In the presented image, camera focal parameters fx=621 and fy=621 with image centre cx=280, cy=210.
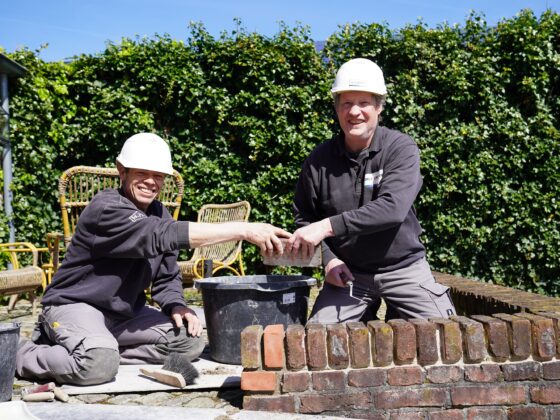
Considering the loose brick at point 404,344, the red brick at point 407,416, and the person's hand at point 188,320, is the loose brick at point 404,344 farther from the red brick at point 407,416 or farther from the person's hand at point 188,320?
the person's hand at point 188,320

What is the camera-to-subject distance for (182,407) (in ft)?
9.02

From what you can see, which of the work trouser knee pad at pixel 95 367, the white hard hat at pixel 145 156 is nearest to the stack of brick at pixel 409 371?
the work trouser knee pad at pixel 95 367

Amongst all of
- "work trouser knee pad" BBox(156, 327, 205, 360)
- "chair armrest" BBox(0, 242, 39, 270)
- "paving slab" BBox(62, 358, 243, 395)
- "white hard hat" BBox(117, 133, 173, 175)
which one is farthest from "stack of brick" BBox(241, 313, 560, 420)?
"chair armrest" BBox(0, 242, 39, 270)

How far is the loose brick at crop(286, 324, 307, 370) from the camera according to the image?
2.66 meters

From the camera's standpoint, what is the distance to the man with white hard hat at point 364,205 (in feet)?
10.9

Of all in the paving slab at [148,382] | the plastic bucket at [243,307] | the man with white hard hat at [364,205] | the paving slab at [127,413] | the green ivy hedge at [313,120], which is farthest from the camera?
the green ivy hedge at [313,120]

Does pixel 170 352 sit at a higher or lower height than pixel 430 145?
lower

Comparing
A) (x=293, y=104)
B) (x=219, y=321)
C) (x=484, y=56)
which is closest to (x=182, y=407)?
(x=219, y=321)

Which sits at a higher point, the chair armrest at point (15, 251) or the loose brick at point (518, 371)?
the chair armrest at point (15, 251)

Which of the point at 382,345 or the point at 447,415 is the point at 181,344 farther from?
the point at 447,415

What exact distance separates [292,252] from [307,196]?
19.0 inches

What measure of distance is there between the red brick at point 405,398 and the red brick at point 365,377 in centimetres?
6

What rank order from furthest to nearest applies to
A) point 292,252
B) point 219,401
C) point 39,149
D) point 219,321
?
point 39,149
point 219,321
point 292,252
point 219,401

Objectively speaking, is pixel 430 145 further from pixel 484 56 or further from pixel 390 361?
pixel 390 361
